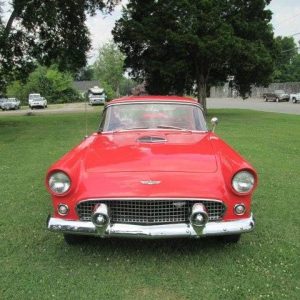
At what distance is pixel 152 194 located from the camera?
450 cm

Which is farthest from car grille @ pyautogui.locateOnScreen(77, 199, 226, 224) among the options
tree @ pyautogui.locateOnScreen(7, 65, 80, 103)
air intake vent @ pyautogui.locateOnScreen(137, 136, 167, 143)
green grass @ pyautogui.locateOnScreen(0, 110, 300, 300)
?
tree @ pyautogui.locateOnScreen(7, 65, 80, 103)

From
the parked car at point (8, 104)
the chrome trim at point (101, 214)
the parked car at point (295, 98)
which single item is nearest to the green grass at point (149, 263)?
→ the chrome trim at point (101, 214)

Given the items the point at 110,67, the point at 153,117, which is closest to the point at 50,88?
the point at 110,67

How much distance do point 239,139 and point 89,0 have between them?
12.5 m

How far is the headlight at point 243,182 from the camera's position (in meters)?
4.73

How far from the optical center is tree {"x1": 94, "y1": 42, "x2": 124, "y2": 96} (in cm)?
8856

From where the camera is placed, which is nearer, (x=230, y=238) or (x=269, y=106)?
(x=230, y=238)

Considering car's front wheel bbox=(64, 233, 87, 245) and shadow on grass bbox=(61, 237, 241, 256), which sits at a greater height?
car's front wheel bbox=(64, 233, 87, 245)

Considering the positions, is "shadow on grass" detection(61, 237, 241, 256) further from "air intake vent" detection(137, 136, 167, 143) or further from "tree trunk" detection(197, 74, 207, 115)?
"tree trunk" detection(197, 74, 207, 115)

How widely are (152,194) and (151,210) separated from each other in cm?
19

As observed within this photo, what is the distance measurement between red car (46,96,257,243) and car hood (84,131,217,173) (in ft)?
0.03

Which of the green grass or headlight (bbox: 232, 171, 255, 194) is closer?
the green grass

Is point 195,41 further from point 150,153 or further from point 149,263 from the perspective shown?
point 149,263

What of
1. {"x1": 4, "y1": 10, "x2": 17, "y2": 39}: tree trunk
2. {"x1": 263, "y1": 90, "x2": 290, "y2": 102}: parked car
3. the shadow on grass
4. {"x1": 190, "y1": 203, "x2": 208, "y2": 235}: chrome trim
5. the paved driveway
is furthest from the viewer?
{"x1": 263, "y1": 90, "x2": 290, "y2": 102}: parked car
